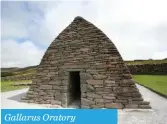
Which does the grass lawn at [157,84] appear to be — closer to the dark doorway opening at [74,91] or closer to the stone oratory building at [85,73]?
the stone oratory building at [85,73]

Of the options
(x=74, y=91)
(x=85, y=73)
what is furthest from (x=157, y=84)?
(x=85, y=73)

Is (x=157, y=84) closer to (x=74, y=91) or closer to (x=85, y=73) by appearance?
(x=74, y=91)

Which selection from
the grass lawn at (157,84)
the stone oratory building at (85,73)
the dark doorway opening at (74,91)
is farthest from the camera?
the grass lawn at (157,84)

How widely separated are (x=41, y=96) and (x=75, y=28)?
3.42m

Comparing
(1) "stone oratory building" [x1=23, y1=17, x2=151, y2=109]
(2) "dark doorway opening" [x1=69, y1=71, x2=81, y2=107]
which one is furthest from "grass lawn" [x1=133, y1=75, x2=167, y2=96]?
(2) "dark doorway opening" [x1=69, y1=71, x2=81, y2=107]

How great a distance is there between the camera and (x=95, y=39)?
9.53 metres

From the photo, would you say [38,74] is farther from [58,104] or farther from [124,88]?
[124,88]

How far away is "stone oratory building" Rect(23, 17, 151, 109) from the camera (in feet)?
29.0

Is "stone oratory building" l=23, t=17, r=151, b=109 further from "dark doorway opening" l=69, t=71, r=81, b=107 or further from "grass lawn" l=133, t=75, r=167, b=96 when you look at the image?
"grass lawn" l=133, t=75, r=167, b=96

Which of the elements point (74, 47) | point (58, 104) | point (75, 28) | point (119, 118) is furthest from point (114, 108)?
point (75, 28)

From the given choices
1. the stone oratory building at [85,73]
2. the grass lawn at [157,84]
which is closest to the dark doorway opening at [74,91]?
the stone oratory building at [85,73]

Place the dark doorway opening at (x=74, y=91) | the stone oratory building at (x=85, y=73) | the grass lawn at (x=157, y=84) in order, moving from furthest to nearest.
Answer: the grass lawn at (x=157, y=84)
the dark doorway opening at (x=74, y=91)
the stone oratory building at (x=85, y=73)

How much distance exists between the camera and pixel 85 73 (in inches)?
371

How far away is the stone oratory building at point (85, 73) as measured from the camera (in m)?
8.85
